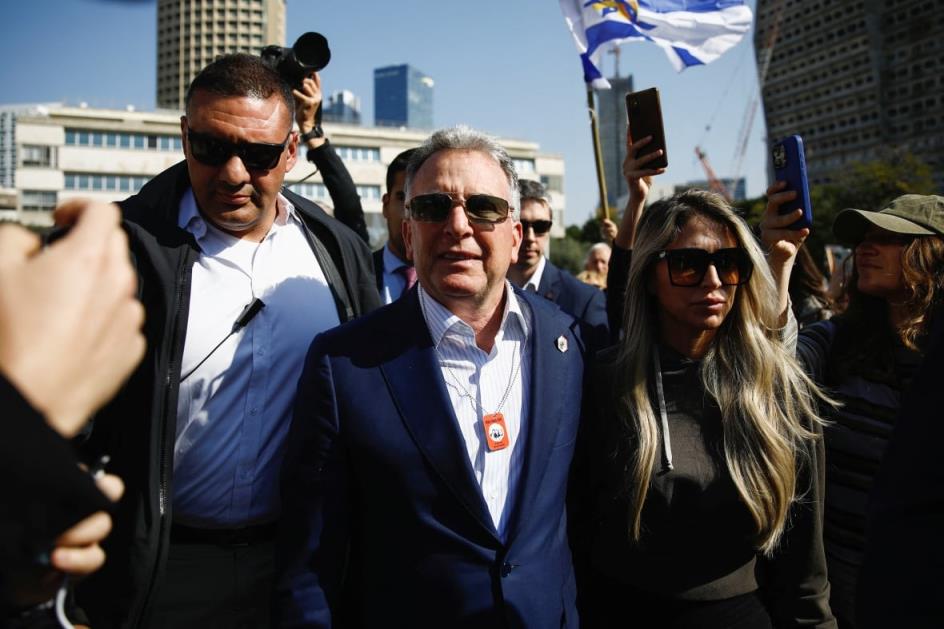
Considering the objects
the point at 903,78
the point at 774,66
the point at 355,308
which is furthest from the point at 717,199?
the point at 774,66

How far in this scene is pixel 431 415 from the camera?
6.81ft

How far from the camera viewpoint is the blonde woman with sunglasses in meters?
2.32

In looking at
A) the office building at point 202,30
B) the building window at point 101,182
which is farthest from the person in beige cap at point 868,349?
the office building at point 202,30

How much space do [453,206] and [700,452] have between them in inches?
51.9

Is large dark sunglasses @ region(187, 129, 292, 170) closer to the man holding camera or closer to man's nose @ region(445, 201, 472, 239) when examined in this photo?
the man holding camera

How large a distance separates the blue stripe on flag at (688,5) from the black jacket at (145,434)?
156 inches

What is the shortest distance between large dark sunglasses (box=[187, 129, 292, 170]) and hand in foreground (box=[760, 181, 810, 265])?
2.25 m

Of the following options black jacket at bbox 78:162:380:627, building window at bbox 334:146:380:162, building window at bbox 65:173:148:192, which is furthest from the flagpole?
building window at bbox 334:146:380:162

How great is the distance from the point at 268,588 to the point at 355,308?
1.17 metres

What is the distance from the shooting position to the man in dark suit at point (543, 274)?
14.5 ft

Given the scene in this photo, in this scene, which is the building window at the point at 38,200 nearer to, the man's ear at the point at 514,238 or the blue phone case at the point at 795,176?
the man's ear at the point at 514,238

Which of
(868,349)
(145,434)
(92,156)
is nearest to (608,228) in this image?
(868,349)

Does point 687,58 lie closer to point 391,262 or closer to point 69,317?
point 391,262

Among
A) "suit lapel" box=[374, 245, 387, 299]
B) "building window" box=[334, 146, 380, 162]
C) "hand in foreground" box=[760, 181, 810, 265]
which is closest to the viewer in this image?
"hand in foreground" box=[760, 181, 810, 265]
